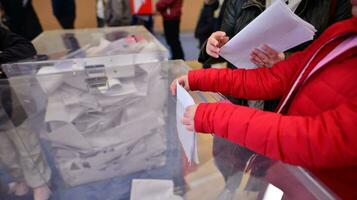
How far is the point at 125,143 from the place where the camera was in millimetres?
1194

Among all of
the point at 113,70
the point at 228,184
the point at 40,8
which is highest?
the point at 113,70

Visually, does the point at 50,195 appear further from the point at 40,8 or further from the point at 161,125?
the point at 40,8

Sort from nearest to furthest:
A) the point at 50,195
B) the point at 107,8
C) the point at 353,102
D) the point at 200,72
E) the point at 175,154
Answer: the point at 353,102 → the point at 200,72 → the point at 50,195 → the point at 175,154 → the point at 107,8

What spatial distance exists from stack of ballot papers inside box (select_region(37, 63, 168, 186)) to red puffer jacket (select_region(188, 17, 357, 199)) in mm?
597

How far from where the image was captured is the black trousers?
282 cm

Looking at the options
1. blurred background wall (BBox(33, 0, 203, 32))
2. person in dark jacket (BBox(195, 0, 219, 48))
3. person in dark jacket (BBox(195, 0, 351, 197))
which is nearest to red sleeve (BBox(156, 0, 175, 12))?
person in dark jacket (BBox(195, 0, 219, 48))

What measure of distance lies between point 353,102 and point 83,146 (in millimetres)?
962

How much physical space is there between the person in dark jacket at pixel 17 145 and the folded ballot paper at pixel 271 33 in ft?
2.41

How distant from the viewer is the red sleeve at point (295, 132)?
45 cm

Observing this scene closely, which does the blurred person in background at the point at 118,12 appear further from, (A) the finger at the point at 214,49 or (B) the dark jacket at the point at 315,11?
(A) the finger at the point at 214,49

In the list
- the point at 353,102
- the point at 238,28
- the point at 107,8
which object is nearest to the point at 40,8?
the point at 107,8

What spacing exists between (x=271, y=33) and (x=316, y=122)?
322 millimetres

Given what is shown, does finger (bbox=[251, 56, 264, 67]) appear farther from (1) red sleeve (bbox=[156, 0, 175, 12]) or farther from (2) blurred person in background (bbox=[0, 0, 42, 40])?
(1) red sleeve (bbox=[156, 0, 175, 12])

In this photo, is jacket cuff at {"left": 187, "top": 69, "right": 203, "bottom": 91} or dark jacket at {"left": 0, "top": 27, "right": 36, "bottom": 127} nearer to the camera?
jacket cuff at {"left": 187, "top": 69, "right": 203, "bottom": 91}
